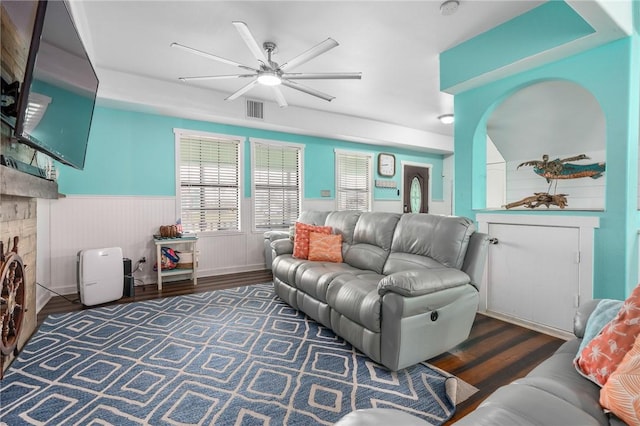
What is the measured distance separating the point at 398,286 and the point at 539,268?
170 cm

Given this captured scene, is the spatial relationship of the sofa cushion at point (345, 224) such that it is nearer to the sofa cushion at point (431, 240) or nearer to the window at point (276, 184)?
the sofa cushion at point (431, 240)

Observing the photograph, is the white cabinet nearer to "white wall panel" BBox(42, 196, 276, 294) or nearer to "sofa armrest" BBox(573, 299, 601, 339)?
"sofa armrest" BBox(573, 299, 601, 339)

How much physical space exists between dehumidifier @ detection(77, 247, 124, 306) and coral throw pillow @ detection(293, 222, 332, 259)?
81.9 inches

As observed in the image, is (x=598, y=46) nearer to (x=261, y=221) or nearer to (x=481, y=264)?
(x=481, y=264)

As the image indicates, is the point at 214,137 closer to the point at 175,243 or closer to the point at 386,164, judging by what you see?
the point at 175,243

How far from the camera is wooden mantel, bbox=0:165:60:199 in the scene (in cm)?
162

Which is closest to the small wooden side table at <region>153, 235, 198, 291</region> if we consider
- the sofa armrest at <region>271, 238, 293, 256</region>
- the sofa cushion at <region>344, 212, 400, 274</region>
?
the sofa armrest at <region>271, 238, 293, 256</region>

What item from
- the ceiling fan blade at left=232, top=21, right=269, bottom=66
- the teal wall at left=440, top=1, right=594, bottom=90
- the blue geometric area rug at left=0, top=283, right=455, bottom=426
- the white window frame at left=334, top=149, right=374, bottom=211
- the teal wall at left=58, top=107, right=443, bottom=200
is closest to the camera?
the blue geometric area rug at left=0, top=283, right=455, bottom=426

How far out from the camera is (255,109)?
15.2 feet

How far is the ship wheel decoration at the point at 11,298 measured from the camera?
1.80 m

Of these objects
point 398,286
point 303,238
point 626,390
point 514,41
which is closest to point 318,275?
point 303,238

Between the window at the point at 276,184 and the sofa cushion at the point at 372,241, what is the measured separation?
7.91 feet

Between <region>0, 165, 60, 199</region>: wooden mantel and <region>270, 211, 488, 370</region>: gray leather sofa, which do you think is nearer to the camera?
<region>0, 165, 60, 199</region>: wooden mantel

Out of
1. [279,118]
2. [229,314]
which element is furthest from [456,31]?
[229,314]
